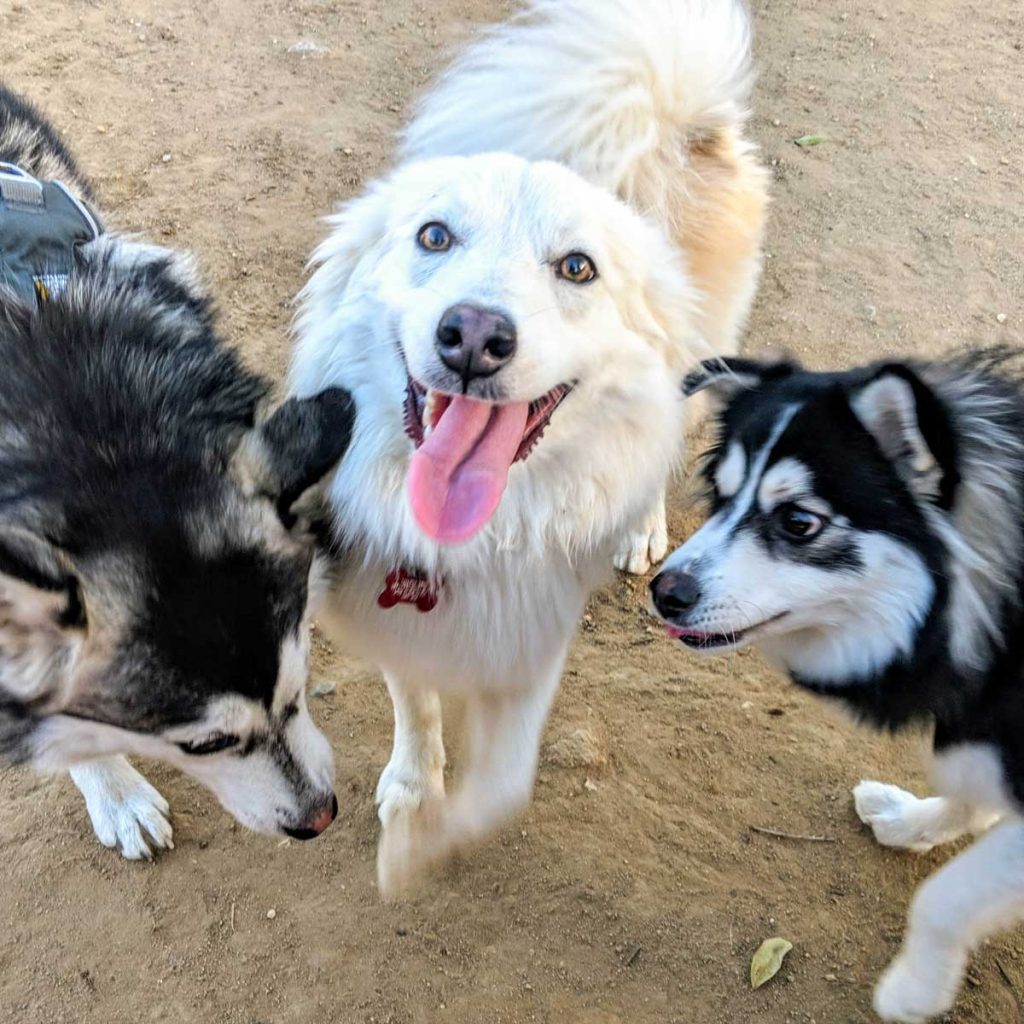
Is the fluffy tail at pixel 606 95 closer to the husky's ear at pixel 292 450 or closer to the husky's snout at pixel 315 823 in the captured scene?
the husky's ear at pixel 292 450

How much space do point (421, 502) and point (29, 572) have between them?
694 mm

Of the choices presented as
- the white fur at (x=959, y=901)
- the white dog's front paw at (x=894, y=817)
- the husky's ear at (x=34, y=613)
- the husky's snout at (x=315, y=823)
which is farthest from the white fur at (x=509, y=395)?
the white dog's front paw at (x=894, y=817)

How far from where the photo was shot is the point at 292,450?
167 cm

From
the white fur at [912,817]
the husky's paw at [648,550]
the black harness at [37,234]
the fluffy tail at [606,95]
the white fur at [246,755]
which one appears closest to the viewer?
the white fur at [246,755]

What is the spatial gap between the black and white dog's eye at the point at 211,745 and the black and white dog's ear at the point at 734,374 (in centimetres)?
125

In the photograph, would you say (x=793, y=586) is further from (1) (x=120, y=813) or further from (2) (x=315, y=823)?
(1) (x=120, y=813)

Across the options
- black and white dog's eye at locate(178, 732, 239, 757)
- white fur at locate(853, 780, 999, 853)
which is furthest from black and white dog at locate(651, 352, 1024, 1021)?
black and white dog's eye at locate(178, 732, 239, 757)

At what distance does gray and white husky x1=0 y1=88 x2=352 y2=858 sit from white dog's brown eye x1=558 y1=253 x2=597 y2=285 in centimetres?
56

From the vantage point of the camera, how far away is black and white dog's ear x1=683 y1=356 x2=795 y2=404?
80.7 inches

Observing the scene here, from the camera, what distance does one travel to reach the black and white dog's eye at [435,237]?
1901mm

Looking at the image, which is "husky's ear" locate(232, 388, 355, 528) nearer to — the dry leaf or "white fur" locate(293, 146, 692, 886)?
"white fur" locate(293, 146, 692, 886)

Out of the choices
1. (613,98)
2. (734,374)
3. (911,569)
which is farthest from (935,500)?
(613,98)

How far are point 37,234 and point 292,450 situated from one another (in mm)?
846

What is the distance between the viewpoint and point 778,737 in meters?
2.70
